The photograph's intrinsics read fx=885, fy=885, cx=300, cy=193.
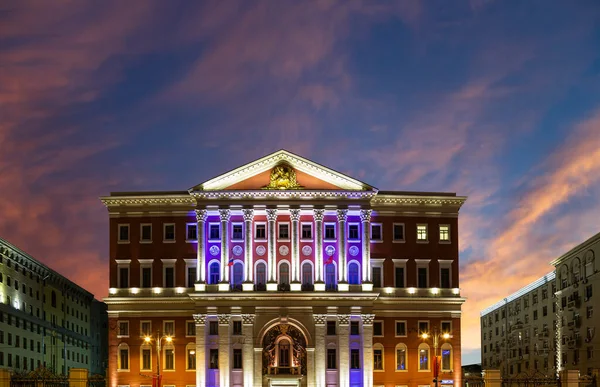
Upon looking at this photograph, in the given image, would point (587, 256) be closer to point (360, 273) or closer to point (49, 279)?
point (360, 273)

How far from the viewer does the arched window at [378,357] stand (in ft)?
296

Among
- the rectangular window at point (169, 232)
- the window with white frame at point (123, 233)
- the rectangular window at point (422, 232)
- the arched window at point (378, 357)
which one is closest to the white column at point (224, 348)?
the rectangular window at point (169, 232)

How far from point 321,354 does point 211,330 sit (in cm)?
1132

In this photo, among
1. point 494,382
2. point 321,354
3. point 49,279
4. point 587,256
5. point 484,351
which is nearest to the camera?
point 494,382

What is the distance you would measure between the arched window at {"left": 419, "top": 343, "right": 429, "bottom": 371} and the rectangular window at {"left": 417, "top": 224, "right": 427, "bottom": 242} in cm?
1108

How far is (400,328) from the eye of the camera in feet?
300

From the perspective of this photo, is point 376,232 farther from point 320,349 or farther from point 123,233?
point 123,233

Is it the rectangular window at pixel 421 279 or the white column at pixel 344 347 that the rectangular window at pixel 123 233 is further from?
the rectangular window at pixel 421 279

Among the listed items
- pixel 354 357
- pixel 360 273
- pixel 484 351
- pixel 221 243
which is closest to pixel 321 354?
pixel 354 357

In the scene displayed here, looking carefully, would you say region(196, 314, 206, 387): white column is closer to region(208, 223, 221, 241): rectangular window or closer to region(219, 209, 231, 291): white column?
region(219, 209, 231, 291): white column

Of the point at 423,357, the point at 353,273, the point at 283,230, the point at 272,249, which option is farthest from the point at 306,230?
the point at 423,357

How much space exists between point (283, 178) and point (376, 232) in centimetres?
1161

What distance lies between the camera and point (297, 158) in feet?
A: 298

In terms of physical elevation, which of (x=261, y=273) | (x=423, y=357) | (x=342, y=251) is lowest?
(x=423, y=357)
